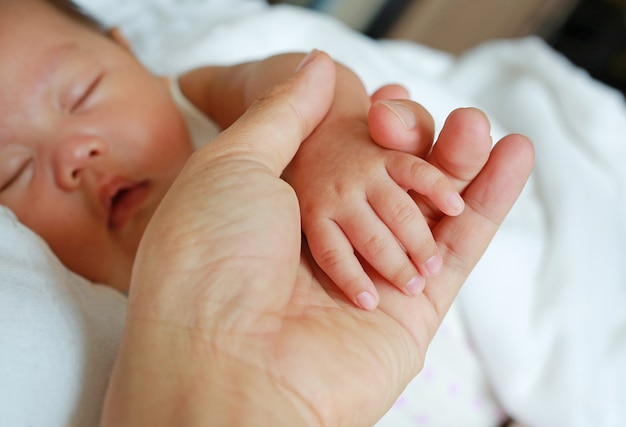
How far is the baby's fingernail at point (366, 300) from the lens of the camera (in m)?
0.53

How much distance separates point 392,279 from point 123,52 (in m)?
0.59

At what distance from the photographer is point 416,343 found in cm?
56

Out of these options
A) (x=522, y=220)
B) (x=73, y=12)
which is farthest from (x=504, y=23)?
(x=73, y=12)

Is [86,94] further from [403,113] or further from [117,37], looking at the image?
[403,113]

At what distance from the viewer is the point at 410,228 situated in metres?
0.54

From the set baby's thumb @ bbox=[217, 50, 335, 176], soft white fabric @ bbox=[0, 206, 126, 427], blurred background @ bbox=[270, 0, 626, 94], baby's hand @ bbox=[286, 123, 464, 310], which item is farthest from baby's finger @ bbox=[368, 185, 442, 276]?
blurred background @ bbox=[270, 0, 626, 94]

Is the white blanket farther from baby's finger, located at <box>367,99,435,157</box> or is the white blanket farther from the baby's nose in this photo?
baby's finger, located at <box>367,99,435,157</box>

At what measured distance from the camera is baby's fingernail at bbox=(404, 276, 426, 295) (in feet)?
1.79

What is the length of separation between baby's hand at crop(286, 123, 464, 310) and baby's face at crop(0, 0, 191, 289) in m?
0.33

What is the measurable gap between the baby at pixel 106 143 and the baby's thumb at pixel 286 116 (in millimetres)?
47

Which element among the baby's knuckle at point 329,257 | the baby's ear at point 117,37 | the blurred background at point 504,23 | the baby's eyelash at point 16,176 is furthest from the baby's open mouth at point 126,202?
the blurred background at point 504,23

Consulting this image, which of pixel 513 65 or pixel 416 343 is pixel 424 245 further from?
pixel 513 65

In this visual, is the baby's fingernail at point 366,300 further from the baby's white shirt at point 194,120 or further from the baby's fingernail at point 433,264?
the baby's white shirt at point 194,120

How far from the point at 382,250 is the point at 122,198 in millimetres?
458
